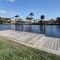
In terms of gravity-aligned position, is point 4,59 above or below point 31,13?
below

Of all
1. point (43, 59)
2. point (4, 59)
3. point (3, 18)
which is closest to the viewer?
point (4, 59)

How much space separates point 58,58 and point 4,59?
198 cm

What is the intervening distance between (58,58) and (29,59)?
113 cm

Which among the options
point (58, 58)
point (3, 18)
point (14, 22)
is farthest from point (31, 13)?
point (58, 58)

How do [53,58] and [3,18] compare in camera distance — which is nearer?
[53,58]

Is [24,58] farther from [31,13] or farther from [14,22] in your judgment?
[31,13]

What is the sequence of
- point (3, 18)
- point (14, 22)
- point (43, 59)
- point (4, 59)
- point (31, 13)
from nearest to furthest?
point (4, 59) < point (43, 59) < point (14, 22) < point (31, 13) < point (3, 18)

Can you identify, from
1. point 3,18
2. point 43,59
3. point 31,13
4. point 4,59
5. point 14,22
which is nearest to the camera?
point 4,59

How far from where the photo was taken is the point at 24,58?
421 cm

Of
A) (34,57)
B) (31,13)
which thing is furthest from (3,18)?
(34,57)

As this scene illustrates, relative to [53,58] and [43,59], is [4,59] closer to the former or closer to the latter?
[43,59]

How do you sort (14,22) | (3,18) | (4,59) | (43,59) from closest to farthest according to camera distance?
1. (4,59)
2. (43,59)
3. (14,22)
4. (3,18)

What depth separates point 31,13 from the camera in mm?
75625

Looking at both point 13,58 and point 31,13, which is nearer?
point 13,58
